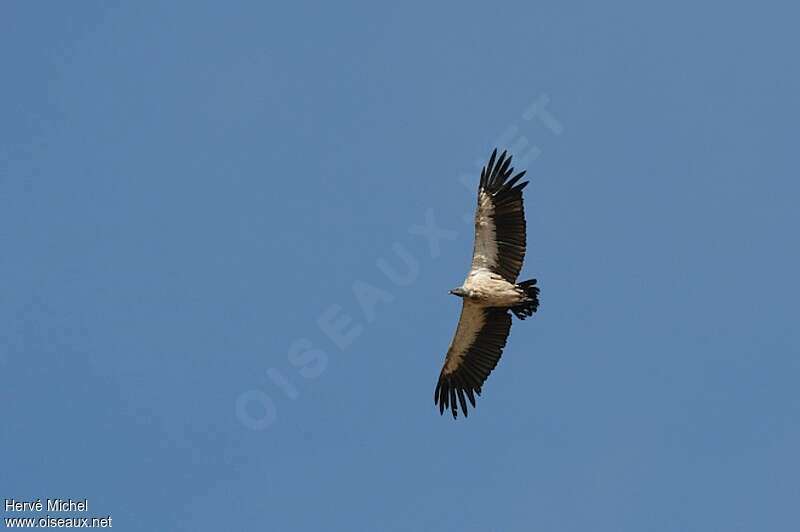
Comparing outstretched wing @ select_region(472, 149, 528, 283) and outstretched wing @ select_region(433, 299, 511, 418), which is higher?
outstretched wing @ select_region(472, 149, 528, 283)

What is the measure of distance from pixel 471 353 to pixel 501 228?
3.69m

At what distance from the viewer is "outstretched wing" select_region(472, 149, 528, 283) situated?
30.7 metres

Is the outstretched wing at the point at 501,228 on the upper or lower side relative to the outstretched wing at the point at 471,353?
upper

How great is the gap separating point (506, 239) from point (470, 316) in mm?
2323

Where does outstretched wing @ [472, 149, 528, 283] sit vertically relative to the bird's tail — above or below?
above

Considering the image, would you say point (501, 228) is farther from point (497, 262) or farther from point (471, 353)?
point (471, 353)

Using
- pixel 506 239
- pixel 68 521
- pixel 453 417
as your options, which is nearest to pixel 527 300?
pixel 506 239

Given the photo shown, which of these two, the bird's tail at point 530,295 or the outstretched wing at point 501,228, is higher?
the outstretched wing at point 501,228

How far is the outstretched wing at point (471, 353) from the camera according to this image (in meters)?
31.3

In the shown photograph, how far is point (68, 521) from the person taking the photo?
31.2 meters

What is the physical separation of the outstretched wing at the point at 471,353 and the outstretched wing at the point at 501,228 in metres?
1.17

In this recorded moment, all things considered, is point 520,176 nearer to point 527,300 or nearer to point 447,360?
point 527,300

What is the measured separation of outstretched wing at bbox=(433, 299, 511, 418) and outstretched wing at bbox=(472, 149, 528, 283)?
1.17 meters

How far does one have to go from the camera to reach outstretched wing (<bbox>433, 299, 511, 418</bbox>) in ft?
103
